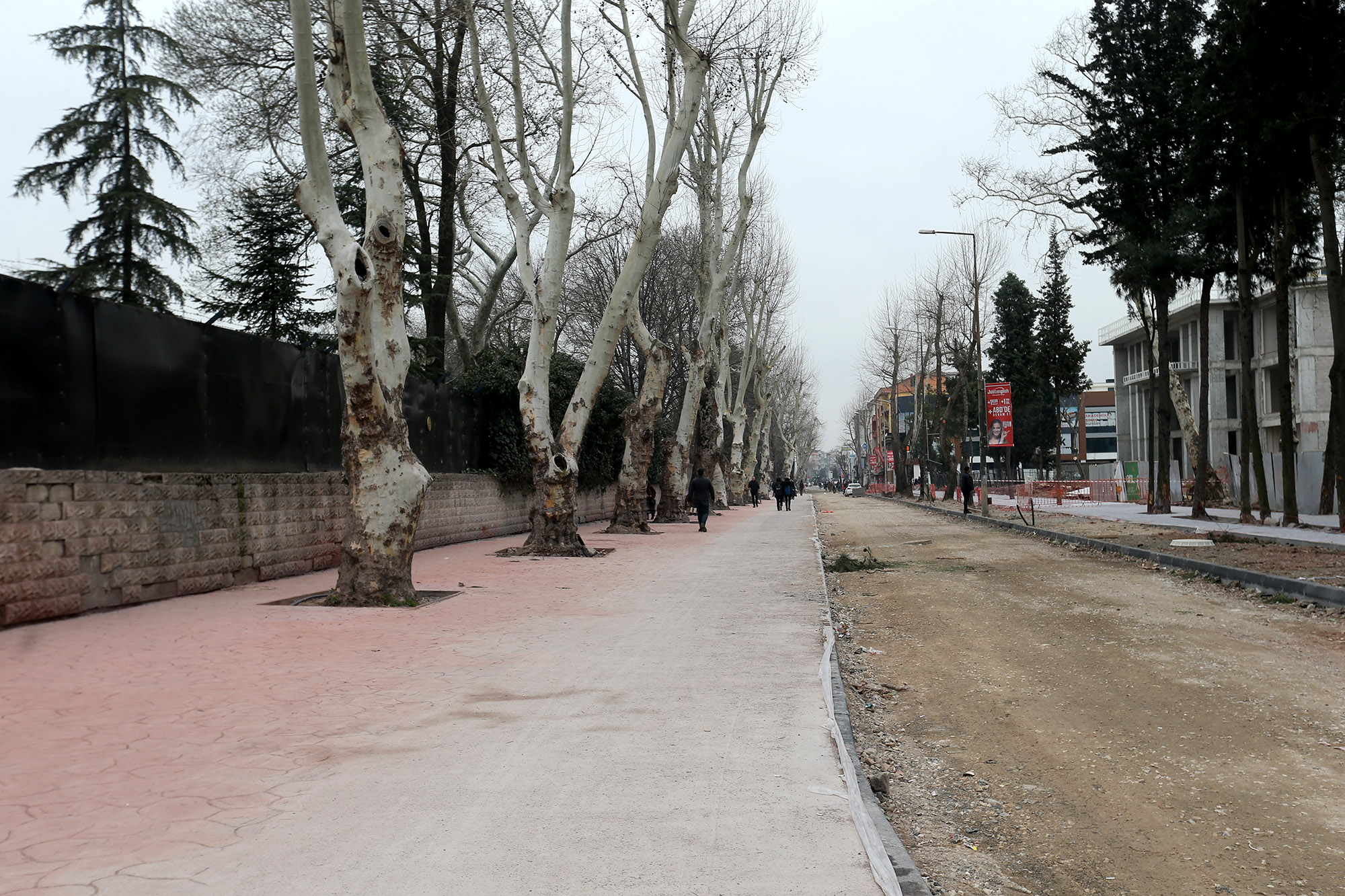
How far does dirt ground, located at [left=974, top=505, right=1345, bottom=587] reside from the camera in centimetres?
1359

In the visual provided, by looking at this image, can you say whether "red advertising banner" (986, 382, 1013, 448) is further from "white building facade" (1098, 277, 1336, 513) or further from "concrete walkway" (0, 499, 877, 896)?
"concrete walkway" (0, 499, 877, 896)

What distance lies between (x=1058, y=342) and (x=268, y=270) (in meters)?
59.1

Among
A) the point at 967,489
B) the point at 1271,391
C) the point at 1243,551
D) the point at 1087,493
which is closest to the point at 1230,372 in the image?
the point at 1271,391

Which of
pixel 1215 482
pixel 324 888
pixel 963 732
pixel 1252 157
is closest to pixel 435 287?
pixel 1252 157

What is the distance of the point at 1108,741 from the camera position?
218 inches

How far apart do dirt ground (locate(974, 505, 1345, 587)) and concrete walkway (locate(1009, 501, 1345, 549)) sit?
0.34 m

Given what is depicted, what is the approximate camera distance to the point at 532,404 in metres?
17.2

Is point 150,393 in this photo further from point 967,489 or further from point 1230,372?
point 1230,372

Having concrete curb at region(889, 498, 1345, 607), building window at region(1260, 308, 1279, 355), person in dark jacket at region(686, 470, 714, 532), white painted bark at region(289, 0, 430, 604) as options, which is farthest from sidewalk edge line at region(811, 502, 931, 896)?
building window at region(1260, 308, 1279, 355)

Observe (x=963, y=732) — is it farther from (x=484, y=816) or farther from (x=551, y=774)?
(x=484, y=816)

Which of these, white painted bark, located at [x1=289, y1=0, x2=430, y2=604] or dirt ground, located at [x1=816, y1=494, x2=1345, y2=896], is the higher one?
white painted bark, located at [x1=289, y1=0, x2=430, y2=604]

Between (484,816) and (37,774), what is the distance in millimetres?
2197

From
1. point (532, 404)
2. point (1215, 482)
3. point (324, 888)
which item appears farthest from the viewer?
point (1215, 482)

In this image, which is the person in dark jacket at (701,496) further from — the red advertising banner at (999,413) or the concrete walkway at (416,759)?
the concrete walkway at (416,759)
